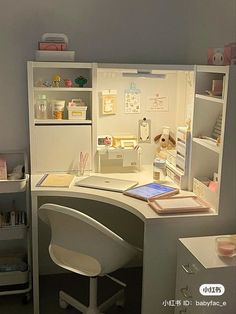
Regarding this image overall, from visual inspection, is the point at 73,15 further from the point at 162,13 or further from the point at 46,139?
the point at 46,139

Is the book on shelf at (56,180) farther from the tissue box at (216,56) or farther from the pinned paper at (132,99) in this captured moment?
the tissue box at (216,56)

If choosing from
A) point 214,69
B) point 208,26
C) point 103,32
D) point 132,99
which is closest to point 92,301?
point 132,99

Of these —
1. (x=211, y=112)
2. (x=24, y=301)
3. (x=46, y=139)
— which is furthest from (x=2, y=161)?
(x=211, y=112)

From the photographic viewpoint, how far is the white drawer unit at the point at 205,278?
71.3 inches

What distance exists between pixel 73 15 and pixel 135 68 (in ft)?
1.79

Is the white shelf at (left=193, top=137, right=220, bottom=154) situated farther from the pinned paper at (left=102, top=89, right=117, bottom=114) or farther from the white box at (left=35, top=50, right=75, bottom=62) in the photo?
the white box at (left=35, top=50, right=75, bottom=62)

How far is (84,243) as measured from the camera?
83.1 inches

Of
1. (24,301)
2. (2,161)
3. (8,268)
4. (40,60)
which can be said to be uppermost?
(40,60)

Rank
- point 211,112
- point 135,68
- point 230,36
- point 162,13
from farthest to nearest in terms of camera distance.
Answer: point 230,36
point 162,13
point 135,68
point 211,112

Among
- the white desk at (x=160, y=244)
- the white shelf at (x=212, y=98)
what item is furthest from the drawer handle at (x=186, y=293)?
the white shelf at (x=212, y=98)

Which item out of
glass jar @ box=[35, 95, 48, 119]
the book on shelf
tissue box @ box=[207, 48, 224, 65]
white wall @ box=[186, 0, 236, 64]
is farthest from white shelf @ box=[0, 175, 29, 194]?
white wall @ box=[186, 0, 236, 64]

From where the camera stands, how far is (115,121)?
288 cm

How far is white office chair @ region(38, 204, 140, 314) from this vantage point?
2.05m

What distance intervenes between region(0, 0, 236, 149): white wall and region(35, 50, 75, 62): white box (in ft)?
0.51
